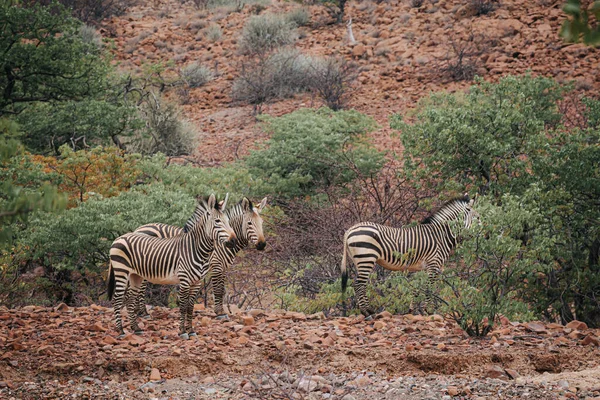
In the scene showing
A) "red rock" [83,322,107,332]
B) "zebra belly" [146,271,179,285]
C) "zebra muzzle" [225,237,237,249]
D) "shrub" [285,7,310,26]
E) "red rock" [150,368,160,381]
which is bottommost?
"red rock" [83,322,107,332]

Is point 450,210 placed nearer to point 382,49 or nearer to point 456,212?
point 456,212

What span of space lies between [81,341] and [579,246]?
295 inches

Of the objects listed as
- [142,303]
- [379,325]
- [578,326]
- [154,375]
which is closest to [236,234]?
[142,303]

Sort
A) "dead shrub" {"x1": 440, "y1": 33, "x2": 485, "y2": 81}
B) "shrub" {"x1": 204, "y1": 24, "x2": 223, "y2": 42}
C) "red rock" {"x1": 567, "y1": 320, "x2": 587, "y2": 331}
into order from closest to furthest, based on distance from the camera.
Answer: "red rock" {"x1": 567, "y1": 320, "x2": 587, "y2": 331}
"dead shrub" {"x1": 440, "y1": 33, "x2": 485, "y2": 81}
"shrub" {"x1": 204, "y1": 24, "x2": 223, "y2": 42}

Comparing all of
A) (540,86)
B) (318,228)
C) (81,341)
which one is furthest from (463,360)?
(540,86)

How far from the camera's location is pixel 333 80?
93.5 ft

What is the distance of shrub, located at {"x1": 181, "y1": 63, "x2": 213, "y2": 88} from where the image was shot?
3219 centimetres

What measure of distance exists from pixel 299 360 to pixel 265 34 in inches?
1057

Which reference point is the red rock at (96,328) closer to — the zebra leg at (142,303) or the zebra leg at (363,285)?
the zebra leg at (142,303)

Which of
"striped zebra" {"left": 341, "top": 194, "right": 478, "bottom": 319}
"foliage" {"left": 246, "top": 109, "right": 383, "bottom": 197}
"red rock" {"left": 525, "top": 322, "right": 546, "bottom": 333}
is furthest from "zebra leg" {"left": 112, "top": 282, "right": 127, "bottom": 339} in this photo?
"foliage" {"left": 246, "top": 109, "right": 383, "bottom": 197}

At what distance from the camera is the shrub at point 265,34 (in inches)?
1305

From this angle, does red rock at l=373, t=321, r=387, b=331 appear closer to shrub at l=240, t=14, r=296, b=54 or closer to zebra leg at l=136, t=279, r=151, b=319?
zebra leg at l=136, t=279, r=151, b=319

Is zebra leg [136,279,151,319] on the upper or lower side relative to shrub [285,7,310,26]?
lower

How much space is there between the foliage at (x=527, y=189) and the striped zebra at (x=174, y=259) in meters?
2.86
